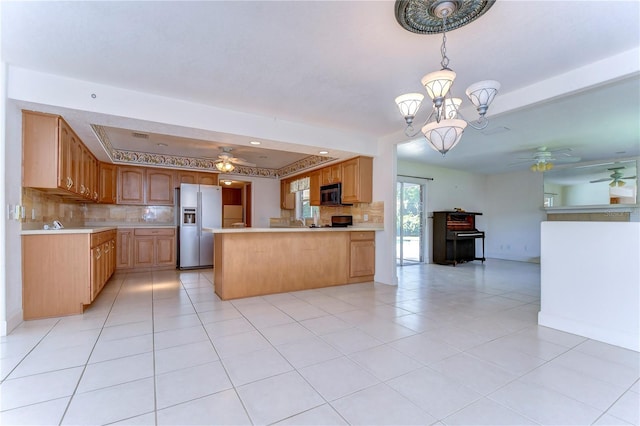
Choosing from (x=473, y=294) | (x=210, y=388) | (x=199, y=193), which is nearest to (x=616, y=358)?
(x=473, y=294)

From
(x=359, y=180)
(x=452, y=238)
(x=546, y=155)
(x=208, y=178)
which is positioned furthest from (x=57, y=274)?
(x=546, y=155)

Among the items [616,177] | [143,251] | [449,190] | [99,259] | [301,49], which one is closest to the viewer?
[301,49]

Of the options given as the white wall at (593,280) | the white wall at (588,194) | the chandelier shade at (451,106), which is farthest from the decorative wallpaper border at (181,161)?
the white wall at (588,194)

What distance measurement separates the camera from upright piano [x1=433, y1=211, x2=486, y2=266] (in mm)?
6902

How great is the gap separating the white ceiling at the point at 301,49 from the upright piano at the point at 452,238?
370cm

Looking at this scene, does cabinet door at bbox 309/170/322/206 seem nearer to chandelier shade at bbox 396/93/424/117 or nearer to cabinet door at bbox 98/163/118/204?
chandelier shade at bbox 396/93/424/117

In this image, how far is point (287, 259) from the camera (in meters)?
4.12

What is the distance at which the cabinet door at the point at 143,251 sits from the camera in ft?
18.4

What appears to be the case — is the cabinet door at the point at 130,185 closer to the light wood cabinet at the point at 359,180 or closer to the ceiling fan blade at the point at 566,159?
the light wood cabinet at the point at 359,180

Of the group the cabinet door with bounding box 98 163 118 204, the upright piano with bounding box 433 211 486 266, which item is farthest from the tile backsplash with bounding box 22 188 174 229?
the upright piano with bounding box 433 211 486 266

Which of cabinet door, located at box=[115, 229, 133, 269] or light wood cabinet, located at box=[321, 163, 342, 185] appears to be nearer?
light wood cabinet, located at box=[321, 163, 342, 185]

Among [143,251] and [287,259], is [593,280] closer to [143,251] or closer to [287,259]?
[287,259]

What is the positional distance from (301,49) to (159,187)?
4.94m

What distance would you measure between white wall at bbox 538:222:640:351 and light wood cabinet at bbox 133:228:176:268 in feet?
20.0
